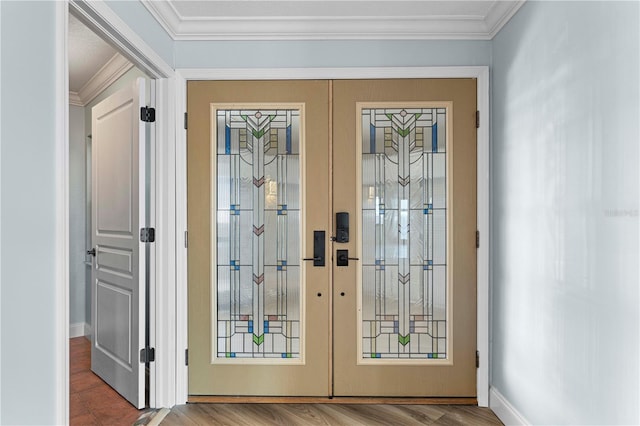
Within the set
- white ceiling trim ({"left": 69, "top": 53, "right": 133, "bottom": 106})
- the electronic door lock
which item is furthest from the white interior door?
the electronic door lock

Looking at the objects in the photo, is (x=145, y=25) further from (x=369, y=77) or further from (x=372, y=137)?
(x=372, y=137)

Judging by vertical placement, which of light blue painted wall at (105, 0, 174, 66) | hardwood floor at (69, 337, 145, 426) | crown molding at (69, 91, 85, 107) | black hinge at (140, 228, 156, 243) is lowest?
hardwood floor at (69, 337, 145, 426)

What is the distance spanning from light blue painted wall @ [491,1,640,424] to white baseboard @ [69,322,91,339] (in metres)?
3.77

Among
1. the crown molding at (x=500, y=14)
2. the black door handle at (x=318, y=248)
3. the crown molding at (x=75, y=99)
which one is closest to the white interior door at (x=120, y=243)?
the black door handle at (x=318, y=248)

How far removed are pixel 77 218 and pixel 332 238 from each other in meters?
2.86

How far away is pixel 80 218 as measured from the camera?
149 inches

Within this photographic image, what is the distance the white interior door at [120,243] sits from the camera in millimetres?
2281

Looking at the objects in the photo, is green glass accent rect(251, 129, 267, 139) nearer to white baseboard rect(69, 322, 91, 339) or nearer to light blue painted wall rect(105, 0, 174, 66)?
light blue painted wall rect(105, 0, 174, 66)

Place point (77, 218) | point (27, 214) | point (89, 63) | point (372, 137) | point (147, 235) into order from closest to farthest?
point (27, 214)
point (147, 235)
point (372, 137)
point (89, 63)
point (77, 218)

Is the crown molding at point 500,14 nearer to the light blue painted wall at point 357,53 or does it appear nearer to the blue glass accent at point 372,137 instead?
the light blue painted wall at point 357,53

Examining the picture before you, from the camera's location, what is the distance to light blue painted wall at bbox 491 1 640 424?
1.36 metres

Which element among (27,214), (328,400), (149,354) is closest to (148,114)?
(27,214)

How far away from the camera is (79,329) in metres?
3.79

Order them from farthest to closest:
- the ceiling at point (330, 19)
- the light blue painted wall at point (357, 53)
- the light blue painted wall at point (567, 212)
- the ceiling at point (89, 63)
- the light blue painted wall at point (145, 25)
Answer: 1. the ceiling at point (89, 63)
2. the light blue painted wall at point (357, 53)
3. the ceiling at point (330, 19)
4. the light blue painted wall at point (145, 25)
5. the light blue painted wall at point (567, 212)
